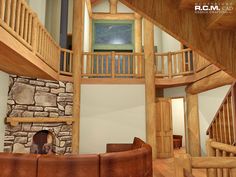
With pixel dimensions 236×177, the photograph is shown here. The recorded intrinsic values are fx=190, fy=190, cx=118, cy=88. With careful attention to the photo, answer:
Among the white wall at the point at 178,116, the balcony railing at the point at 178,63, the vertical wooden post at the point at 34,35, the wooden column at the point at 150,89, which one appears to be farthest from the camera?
the white wall at the point at 178,116

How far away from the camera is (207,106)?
5664 millimetres

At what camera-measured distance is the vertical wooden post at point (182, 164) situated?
128 centimetres

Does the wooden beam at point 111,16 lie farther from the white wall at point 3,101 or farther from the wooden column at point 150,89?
the white wall at point 3,101

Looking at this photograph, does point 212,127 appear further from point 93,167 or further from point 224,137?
point 93,167

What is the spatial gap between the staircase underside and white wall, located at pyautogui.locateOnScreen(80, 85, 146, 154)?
1.43 m

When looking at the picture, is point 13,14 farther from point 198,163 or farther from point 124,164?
A: point 198,163

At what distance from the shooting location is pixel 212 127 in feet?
9.52

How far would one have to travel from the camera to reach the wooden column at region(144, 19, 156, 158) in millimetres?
5715

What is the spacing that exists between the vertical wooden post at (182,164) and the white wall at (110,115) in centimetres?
453

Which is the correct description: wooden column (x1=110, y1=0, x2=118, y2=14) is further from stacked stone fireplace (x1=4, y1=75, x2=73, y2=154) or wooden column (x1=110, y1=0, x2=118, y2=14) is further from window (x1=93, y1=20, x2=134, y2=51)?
stacked stone fireplace (x1=4, y1=75, x2=73, y2=154)

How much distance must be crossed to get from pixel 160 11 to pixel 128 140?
5.00 metres

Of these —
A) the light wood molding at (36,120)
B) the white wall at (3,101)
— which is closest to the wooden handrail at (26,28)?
the white wall at (3,101)

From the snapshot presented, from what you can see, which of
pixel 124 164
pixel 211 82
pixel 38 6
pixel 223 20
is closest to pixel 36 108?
pixel 38 6

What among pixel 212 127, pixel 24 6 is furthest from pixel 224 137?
pixel 24 6
